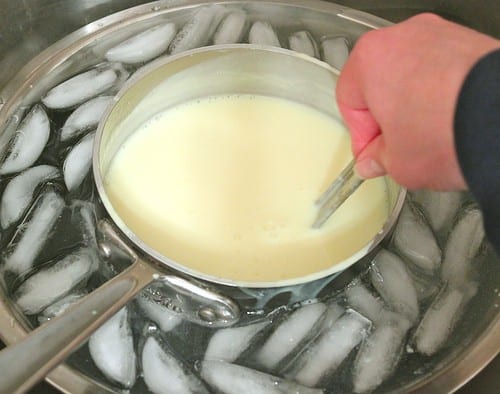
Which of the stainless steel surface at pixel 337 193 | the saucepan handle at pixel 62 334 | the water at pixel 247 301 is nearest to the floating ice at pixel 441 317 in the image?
the water at pixel 247 301

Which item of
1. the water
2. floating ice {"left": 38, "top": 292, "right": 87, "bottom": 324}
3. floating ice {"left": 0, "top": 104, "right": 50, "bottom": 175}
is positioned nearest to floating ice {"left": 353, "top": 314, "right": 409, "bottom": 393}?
the water

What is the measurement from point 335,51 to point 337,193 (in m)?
0.20

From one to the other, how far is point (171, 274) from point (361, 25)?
1.22 feet

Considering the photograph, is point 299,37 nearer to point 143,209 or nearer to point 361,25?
point 361,25

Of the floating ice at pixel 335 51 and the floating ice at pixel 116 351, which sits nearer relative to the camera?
the floating ice at pixel 116 351

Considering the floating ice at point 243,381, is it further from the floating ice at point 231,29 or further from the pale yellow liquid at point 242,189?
the floating ice at point 231,29

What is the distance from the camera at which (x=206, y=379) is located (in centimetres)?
49

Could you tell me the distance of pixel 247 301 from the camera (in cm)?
48

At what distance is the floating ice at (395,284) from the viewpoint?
20.9 inches

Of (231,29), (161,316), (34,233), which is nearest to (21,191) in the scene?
(34,233)

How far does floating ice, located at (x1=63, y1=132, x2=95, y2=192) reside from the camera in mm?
574

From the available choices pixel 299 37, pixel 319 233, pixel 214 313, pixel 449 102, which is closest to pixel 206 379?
pixel 214 313

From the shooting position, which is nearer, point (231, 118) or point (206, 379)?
point (206, 379)

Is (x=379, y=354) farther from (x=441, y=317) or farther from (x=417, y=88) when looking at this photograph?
(x=417, y=88)
